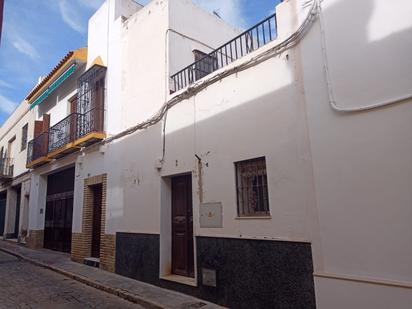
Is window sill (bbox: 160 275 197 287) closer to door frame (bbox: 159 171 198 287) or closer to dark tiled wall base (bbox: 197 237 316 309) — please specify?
door frame (bbox: 159 171 198 287)

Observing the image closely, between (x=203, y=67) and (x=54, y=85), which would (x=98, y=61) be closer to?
(x=54, y=85)

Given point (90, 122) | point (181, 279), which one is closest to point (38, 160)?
point (90, 122)

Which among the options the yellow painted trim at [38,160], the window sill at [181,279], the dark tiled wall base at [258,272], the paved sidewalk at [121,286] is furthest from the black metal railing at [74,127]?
the dark tiled wall base at [258,272]

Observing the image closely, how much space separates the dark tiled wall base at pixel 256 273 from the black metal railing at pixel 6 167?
14433mm

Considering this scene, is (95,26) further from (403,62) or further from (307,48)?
(403,62)

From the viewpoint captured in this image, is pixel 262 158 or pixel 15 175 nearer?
pixel 262 158

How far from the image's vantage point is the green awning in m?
11.1

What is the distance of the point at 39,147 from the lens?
13.3 m

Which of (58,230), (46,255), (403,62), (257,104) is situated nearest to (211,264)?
(257,104)

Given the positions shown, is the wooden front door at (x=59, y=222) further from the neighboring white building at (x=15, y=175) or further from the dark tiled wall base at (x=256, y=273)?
the dark tiled wall base at (x=256, y=273)

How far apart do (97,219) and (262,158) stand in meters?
6.39

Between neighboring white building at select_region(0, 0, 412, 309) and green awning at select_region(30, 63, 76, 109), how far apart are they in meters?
2.04

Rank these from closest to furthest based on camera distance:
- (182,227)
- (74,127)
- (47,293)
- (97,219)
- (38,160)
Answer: (47,293) < (182,227) < (97,219) < (74,127) < (38,160)

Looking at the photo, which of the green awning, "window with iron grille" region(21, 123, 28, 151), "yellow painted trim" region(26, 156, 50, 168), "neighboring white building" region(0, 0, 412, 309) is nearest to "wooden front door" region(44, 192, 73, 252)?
"yellow painted trim" region(26, 156, 50, 168)
